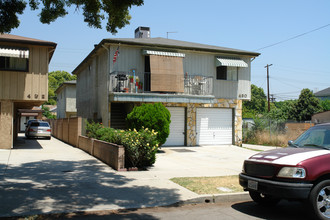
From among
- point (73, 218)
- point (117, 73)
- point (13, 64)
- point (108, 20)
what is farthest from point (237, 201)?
point (13, 64)

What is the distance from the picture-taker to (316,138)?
277 inches

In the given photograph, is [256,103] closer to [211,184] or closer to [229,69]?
[229,69]

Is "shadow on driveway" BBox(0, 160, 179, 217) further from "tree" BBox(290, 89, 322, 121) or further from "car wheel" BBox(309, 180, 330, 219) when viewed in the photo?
"tree" BBox(290, 89, 322, 121)

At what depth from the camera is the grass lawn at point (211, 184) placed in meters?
8.17

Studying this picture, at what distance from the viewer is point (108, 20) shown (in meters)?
10.8

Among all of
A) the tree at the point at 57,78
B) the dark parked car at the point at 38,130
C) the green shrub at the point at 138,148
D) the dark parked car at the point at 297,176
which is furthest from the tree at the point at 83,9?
the tree at the point at 57,78

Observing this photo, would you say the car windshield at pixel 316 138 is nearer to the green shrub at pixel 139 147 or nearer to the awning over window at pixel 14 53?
the green shrub at pixel 139 147

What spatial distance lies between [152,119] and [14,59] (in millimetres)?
7412

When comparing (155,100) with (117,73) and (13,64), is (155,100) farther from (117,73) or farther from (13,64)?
(13,64)

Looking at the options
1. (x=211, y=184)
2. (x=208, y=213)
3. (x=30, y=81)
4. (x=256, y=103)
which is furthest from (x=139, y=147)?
(x=256, y=103)

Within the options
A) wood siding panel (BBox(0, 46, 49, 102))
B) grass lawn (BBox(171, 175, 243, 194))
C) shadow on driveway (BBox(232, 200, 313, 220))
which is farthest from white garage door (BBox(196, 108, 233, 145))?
shadow on driveway (BBox(232, 200, 313, 220))

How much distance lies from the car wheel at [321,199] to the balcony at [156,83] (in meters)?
13.3

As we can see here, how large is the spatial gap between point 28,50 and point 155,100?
6.86 meters

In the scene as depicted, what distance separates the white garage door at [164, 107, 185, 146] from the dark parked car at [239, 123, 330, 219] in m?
13.0
